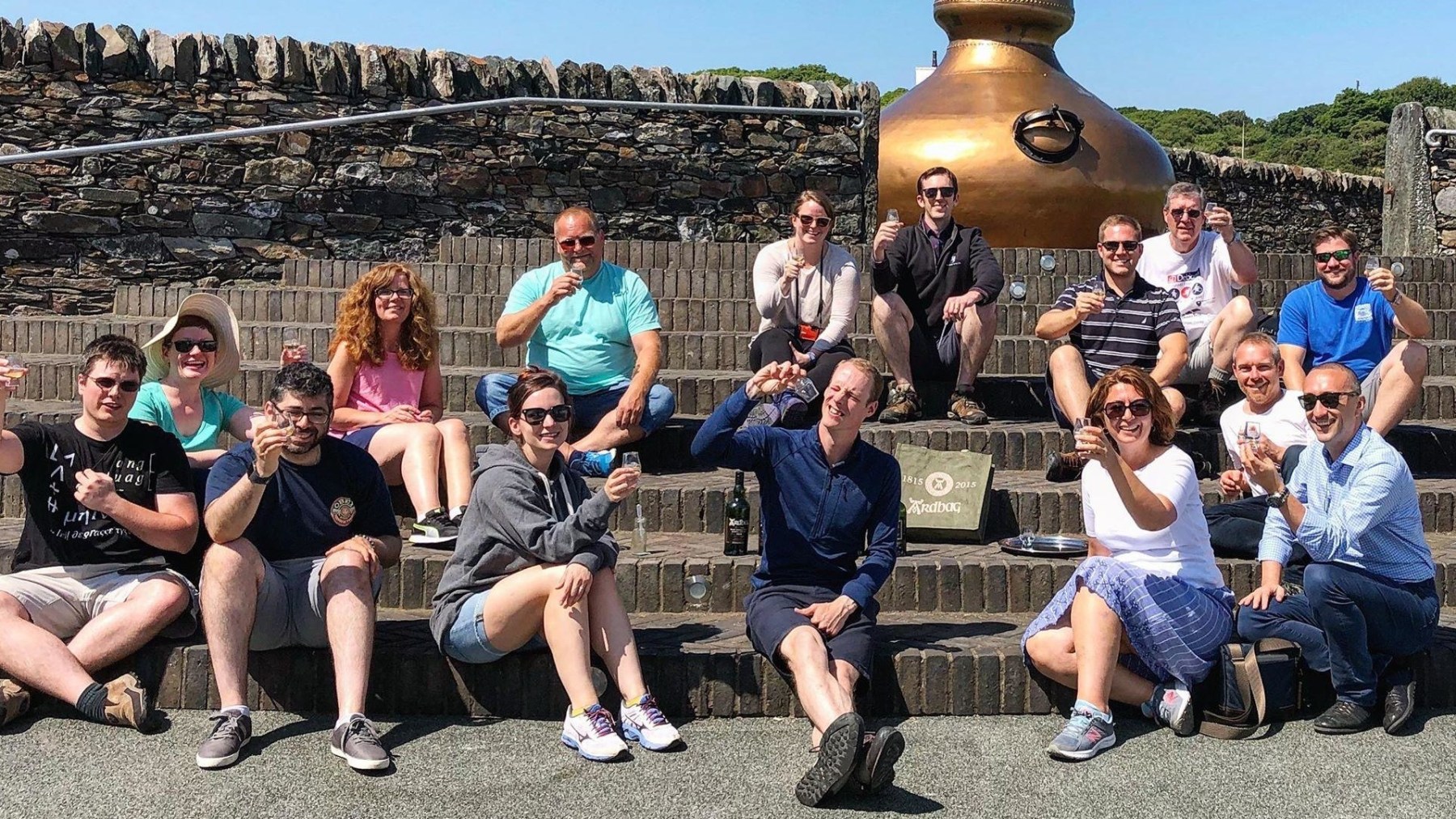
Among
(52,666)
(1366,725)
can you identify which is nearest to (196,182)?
(52,666)

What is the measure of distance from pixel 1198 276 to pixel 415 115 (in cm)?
605

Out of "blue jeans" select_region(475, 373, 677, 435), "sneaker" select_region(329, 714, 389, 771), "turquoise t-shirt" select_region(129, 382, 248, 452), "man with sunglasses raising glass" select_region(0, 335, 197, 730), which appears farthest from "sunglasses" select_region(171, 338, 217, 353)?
"sneaker" select_region(329, 714, 389, 771)

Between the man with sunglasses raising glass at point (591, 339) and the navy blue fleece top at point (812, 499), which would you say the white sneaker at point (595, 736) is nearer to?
the navy blue fleece top at point (812, 499)

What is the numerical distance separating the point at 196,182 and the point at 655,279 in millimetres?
3454

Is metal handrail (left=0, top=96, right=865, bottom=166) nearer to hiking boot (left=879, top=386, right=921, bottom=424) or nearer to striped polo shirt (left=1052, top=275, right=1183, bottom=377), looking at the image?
hiking boot (left=879, top=386, right=921, bottom=424)

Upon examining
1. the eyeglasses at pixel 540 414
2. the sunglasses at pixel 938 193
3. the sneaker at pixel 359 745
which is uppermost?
the sunglasses at pixel 938 193

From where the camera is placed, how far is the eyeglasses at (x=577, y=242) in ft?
21.4

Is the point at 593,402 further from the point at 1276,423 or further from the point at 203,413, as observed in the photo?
the point at 1276,423

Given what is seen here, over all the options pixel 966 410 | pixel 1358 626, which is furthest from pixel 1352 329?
pixel 1358 626

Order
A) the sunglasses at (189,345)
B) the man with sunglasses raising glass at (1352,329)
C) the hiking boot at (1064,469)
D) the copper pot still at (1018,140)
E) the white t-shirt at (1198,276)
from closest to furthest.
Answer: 1. the sunglasses at (189,345)
2. the hiking boot at (1064,469)
3. the man with sunglasses raising glass at (1352,329)
4. the white t-shirt at (1198,276)
5. the copper pot still at (1018,140)

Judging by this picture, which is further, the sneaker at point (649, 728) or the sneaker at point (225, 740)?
the sneaker at point (649, 728)

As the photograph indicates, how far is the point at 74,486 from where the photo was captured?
15.4 ft

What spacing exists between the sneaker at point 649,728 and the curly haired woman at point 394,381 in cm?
161

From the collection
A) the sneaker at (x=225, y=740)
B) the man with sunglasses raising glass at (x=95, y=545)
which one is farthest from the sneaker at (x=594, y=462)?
the sneaker at (x=225, y=740)
